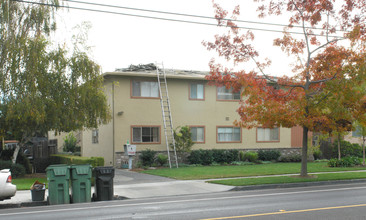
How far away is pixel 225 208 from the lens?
10.5 metres

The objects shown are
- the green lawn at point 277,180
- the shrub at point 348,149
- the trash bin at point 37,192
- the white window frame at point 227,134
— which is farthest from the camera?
the shrub at point 348,149

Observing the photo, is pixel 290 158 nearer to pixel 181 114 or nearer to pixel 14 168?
pixel 181 114

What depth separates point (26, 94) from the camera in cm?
1812

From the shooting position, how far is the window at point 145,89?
25.5 m

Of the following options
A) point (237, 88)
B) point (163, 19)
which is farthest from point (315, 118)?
point (163, 19)

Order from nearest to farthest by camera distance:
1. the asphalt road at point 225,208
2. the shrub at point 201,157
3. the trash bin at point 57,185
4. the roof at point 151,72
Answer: the asphalt road at point 225,208 < the trash bin at point 57,185 < the roof at point 151,72 < the shrub at point 201,157

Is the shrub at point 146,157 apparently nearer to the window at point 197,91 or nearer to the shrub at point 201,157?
the shrub at point 201,157

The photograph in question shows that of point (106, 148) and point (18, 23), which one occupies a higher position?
point (18, 23)

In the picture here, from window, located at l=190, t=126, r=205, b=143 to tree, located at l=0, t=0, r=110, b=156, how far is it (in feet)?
26.9

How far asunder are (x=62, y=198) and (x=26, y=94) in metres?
7.46

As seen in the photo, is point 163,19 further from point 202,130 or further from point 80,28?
point 202,130

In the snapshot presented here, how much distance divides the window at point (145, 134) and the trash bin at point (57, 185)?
12.8m

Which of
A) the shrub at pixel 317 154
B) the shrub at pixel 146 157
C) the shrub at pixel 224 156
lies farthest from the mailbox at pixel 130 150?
the shrub at pixel 317 154

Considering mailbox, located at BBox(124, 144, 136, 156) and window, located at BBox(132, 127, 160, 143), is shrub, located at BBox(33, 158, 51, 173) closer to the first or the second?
mailbox, located at BBox(124, 144, 136, 156)
